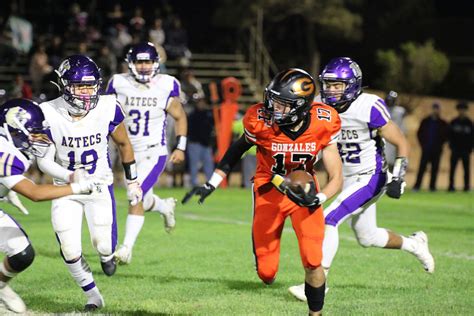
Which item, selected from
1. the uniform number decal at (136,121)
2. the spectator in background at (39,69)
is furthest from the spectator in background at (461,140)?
the uniform number decal at (136,121)

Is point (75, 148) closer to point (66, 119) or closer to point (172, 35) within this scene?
point (66, 119)

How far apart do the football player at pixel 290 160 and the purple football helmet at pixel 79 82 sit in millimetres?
1178

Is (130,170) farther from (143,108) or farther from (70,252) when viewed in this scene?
(143,108)

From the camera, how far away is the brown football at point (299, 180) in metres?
5.71

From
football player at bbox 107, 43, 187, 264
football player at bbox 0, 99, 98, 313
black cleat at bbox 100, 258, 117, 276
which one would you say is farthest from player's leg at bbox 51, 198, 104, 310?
football player at bbox 107, 43, 187, 264

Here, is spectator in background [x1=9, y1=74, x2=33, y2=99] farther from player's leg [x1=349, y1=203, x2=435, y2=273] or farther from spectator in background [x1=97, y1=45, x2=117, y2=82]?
player's leg [x1=349, y1=203, x2=435, y2=273]

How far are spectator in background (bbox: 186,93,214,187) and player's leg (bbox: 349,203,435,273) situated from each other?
1017 cm

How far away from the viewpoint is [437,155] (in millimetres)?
18562

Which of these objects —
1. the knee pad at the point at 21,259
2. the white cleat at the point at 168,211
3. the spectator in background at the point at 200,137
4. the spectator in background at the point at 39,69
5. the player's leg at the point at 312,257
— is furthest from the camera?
the spectator in background at the point at 39,69

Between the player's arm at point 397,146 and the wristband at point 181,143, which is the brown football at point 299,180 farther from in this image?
the wristband at point 181,143

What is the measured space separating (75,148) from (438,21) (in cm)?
2724

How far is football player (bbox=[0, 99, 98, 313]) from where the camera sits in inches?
235

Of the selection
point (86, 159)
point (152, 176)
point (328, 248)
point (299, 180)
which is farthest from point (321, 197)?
point (152, 176)

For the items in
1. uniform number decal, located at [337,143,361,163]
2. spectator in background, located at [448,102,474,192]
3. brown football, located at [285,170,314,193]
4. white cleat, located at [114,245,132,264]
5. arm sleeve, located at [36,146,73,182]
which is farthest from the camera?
spectator in background, located at [448,102,474,192]
